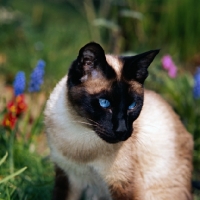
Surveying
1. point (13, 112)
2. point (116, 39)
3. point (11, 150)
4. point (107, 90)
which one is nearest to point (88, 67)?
point (107, 90)

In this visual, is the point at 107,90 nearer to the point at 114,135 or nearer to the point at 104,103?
the point at 104,103

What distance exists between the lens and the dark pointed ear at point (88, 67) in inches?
118

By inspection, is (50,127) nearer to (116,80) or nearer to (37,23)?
(116,80)

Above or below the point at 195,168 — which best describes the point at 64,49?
above

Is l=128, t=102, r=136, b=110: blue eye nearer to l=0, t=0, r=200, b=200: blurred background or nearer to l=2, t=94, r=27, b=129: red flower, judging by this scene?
l=2, t=94, r=27, b=129: red flower

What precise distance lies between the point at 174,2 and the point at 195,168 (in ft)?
9.62

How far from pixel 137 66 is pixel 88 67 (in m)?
0.29

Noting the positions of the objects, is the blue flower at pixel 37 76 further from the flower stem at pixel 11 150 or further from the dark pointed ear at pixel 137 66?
the dark pointed ear at pixel 137 66

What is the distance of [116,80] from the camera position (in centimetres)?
304

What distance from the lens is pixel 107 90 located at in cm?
299

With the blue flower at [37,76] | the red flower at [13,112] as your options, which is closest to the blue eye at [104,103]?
the blue flower at [37,76]

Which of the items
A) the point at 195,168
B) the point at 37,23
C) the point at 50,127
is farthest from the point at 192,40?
the point at 50,127

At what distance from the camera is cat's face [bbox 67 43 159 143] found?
9.73 feet

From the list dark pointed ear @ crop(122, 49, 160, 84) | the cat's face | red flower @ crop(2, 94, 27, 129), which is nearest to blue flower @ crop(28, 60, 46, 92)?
red flower @ crop(2, 94, 27, 129)
